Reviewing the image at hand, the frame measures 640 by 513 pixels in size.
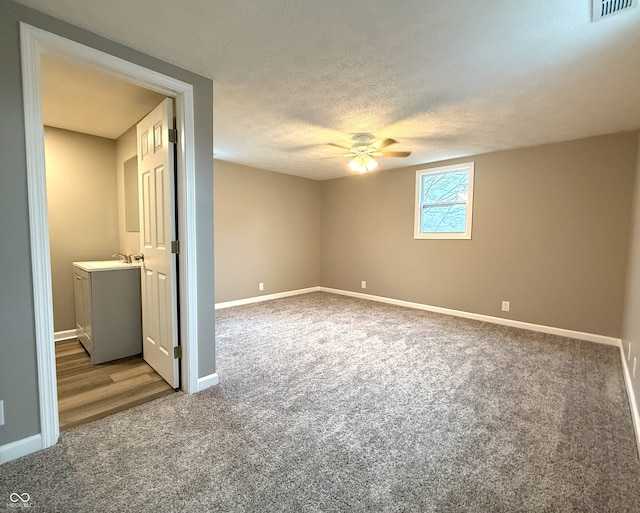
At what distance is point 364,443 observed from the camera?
1778 millimetres

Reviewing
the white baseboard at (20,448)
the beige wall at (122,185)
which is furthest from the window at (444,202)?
the white baseboard at (20,448)

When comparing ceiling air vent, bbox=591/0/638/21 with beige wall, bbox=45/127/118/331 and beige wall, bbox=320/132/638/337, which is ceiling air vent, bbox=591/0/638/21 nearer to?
beige wall, bbox=320/132/638/337

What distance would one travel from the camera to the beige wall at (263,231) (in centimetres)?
497

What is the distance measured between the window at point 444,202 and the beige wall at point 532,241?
4.4 inches

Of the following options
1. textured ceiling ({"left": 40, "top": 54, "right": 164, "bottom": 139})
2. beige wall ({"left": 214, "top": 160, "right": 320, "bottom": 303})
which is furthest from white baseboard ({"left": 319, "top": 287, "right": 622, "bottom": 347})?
textured ceiling ({"left": 40, "top": 54, "right": 164, "bottom": 139})

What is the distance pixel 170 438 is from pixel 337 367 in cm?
147

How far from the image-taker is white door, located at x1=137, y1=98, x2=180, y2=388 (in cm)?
227

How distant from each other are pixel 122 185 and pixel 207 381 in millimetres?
2657

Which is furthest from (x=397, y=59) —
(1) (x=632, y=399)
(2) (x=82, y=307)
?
(2) (x=82, y=307)

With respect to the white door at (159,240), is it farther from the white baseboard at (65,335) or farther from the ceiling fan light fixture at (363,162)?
the ceiling fan light fixture at (363,162)

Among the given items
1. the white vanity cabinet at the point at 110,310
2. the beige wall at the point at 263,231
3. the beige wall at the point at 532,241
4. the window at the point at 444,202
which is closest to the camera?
the white vanity cabinet at the point at 110,310

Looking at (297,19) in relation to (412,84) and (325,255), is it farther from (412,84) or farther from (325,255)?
(325,255)

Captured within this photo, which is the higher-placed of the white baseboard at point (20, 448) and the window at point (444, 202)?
the window at point (444, 202)

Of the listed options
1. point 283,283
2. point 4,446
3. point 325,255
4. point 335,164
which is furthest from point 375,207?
point 4,446
